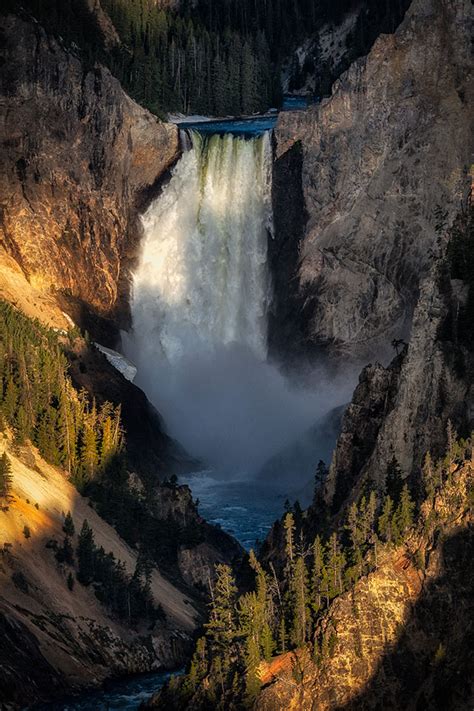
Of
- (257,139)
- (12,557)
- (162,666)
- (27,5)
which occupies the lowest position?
(162,666)

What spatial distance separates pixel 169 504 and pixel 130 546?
996 cm

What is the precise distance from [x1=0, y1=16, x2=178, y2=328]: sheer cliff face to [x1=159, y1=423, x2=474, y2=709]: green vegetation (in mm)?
64240

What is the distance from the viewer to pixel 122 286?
17075cm

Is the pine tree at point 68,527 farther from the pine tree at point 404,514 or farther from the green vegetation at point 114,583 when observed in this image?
the pine tree at point 404,514

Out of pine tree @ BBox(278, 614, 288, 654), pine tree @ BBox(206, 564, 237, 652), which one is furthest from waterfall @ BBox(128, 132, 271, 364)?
pine tree @ BBox(278, 614, 288, 654)

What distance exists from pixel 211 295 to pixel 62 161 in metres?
24.8

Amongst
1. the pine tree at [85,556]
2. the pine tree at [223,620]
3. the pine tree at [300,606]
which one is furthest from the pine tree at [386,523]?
the pine tree at [85,556]

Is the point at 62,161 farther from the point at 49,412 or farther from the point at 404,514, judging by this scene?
the point at 404,514

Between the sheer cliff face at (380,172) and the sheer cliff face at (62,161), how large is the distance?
17609 millimetres

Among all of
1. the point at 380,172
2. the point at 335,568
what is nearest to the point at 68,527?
the point at 335,568

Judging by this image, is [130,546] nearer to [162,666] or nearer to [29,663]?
[162,666]

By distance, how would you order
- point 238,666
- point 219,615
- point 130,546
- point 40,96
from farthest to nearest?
1. point 40,96
2. point 130,546
3. point 219,615
4. point 238,666

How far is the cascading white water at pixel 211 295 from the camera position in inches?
6668

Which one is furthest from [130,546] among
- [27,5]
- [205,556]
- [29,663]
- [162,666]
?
[27,5]
